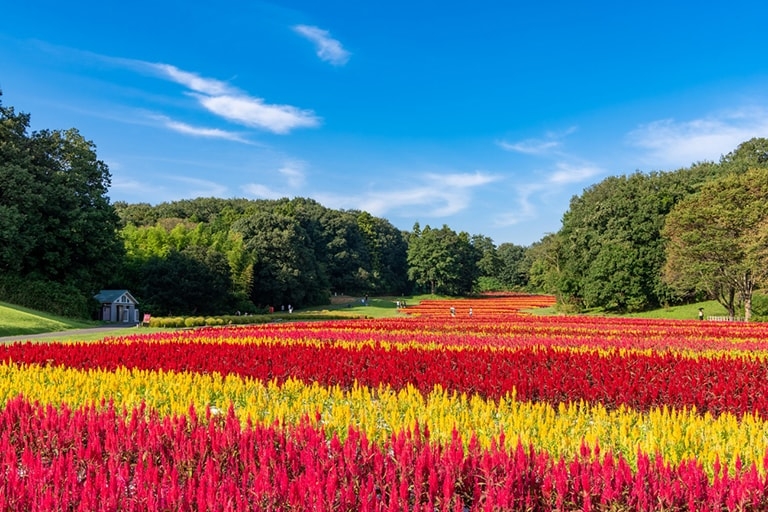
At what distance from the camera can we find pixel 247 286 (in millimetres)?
56531

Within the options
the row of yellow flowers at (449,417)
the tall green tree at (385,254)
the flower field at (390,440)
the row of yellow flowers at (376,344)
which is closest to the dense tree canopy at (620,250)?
the row of yellow flowers at (376,344)

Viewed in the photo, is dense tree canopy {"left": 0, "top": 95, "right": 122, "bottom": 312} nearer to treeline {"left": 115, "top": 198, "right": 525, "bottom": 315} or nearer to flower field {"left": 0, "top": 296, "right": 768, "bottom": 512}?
treeline {"left": 115, "top": 198, "right": 525, "bottom": 315}

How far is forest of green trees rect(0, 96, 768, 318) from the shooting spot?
37250mm

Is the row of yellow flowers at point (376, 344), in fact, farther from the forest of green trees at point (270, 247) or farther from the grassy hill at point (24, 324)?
the forest of green trees at point (270, 247)

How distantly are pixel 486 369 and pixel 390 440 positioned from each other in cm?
529

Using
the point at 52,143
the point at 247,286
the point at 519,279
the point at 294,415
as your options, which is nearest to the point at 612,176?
the point at 519,279

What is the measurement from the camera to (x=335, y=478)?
297 centimetres

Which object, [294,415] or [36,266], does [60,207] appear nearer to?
[36,266]

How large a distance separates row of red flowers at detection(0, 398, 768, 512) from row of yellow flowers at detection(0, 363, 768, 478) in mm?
372

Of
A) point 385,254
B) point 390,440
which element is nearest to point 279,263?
point 385,254

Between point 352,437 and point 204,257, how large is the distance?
1871 inches

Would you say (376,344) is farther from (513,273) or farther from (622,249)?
(513,273)

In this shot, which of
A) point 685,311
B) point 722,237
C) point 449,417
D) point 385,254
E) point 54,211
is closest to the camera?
point 449,417

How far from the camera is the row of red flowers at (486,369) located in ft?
24.7
